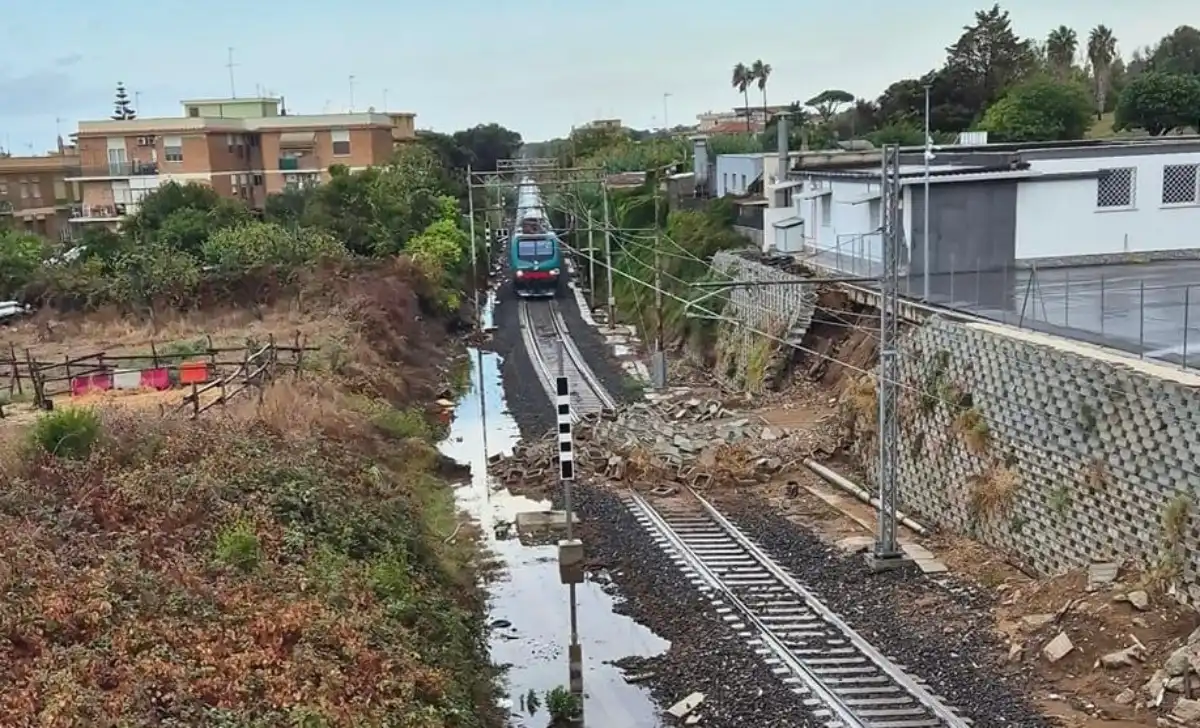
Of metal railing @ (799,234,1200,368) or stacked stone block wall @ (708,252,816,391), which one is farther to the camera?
stacked stone block wall @ (708,252,816,391)

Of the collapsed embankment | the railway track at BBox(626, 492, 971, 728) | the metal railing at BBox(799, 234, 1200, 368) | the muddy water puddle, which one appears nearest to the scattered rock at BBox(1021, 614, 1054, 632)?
the railway track at BBox(626, 492, 971, 728)

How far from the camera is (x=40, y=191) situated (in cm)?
6869

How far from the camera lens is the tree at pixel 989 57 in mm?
68062

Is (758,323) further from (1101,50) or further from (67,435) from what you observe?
(1101,50)

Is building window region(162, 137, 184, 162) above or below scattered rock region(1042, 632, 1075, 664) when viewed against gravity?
above

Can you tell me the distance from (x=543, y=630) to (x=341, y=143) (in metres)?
61.6

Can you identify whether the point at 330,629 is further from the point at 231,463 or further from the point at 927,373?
the point at 927,373

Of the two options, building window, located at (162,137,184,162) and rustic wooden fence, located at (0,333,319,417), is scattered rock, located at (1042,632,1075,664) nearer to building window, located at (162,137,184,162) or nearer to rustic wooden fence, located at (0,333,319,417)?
rustic wooden fence, located at (0,333,319,417)

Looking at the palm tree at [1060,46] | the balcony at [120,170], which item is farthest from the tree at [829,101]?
the balcony at [120,170]

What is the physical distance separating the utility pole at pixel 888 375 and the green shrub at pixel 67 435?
459 inches

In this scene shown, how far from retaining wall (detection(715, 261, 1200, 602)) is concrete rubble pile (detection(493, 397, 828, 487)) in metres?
4.13

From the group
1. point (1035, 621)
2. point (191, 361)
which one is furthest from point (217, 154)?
point (1035, 621)

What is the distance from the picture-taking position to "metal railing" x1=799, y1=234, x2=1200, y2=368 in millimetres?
17812

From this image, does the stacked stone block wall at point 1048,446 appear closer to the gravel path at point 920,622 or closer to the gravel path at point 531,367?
the gravel path at point 920,622
